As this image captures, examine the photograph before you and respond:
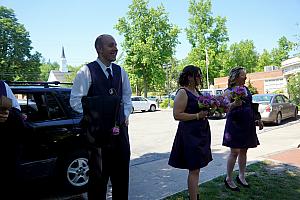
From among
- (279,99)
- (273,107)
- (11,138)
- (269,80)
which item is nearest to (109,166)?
(11,138)

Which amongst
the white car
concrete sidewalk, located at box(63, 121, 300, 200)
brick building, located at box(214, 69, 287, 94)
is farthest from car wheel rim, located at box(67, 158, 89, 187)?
brick building, located at box(214, 69, 287, 94)

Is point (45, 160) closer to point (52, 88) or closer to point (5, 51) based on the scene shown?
point (52, 88)

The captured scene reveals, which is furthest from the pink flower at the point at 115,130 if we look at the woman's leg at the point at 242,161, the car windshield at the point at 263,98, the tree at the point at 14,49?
the tree at the point at 14,49

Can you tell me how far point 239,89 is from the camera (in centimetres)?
419

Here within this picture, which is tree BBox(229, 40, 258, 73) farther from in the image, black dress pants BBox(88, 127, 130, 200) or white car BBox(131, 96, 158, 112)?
black dress pants BBox(88, 127, 130, 200)

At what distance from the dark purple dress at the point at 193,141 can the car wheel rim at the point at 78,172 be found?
1.90 m

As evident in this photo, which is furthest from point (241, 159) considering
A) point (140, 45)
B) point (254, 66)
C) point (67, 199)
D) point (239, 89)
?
point (254, 66)

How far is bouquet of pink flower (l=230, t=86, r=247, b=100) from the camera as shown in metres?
4.18

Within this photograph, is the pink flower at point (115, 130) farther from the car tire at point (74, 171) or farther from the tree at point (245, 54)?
the tree at point (245, 54)

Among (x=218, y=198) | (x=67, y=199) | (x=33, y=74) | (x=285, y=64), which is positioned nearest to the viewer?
(x=218, y=198)

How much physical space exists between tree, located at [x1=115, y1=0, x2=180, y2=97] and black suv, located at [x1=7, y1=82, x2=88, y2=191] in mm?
31528

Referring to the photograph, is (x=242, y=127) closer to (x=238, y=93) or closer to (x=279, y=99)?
(x=238, y=93)

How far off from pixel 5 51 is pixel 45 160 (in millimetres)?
43286

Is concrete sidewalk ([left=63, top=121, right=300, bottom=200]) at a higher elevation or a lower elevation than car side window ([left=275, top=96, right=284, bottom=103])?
lower
